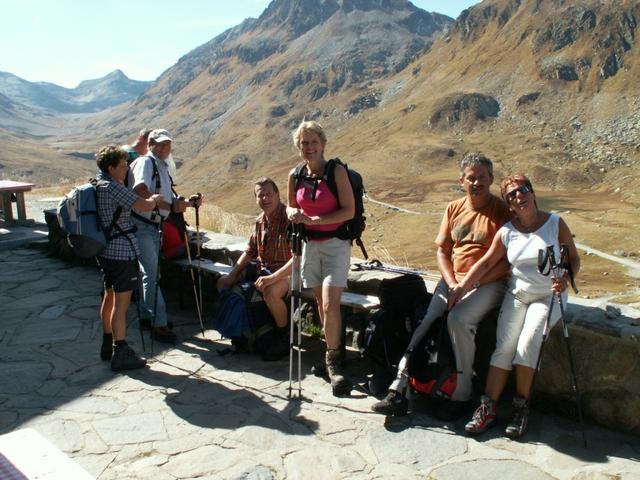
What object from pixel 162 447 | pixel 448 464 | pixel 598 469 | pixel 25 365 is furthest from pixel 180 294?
pixel 598 469

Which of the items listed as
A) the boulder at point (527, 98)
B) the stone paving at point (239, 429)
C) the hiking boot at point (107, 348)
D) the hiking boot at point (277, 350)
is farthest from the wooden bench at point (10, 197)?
the boulder at point (527, 98)

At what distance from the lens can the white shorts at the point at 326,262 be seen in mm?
4160

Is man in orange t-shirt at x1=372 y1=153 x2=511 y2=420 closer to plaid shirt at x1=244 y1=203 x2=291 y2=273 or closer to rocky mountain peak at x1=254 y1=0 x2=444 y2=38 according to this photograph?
plaid shirt at x1=244 y1=203 x2=291 y2=273

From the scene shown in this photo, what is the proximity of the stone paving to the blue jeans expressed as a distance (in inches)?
13.5

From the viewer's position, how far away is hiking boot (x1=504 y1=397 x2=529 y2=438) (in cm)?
349

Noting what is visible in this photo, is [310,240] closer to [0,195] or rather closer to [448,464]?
[448,464]

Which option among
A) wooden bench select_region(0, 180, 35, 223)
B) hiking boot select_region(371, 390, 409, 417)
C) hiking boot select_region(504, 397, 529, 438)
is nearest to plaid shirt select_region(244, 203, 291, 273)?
hiking boot select_region(371, 390, 409, 417)

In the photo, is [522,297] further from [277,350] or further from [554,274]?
[277,350]

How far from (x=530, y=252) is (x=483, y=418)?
0.96 metres

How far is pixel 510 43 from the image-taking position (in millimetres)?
80250

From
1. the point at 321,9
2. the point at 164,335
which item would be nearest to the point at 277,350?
the point at 164,335

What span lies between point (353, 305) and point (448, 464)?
1573 mm

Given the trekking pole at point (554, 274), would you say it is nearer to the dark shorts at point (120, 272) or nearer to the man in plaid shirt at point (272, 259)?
the man in plaid shirt at point (272, 259)

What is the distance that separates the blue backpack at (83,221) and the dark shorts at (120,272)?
0.15 meters
